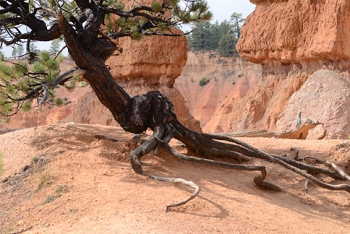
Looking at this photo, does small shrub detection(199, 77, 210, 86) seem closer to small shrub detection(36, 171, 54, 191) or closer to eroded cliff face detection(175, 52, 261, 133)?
eroded cliff face detection(175, 52, 261, 133)

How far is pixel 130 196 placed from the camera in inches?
152

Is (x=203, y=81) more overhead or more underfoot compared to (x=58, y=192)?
more overhead

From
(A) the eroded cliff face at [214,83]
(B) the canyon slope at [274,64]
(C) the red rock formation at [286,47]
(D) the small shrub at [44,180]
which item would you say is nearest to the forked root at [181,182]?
(D) the small shrub at [44,180]

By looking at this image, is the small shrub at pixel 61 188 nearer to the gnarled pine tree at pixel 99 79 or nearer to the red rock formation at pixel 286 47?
the gnarled pine tree at pixel 99 79

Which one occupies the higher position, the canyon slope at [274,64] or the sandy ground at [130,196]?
the canyon slope at [274,64]

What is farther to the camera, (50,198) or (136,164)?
(136,164)

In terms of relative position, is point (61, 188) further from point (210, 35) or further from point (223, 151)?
point (210, 35)

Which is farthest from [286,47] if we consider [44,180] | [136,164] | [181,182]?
[44,180]

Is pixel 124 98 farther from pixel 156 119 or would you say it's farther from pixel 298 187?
pixel 298 187

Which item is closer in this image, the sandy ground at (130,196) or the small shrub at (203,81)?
the sandy ground at (130,196)

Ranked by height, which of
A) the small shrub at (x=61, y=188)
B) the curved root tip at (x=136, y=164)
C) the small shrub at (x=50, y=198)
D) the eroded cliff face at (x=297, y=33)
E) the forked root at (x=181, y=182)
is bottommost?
the small shrub at (x=50, y=198)

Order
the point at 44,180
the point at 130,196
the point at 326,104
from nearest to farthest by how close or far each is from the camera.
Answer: the point at 130,196 < the point at 44,180 < the point at 326,104

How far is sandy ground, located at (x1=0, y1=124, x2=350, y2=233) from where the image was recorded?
11.4 ft

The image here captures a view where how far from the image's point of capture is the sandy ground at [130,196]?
11.4 ft
